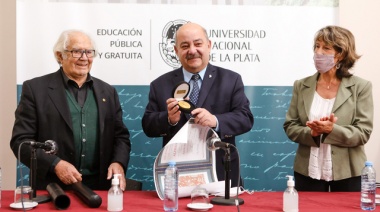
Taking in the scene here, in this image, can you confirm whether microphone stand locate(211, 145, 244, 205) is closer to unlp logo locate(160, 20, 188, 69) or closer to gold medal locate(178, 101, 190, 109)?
gold medal locate(178, 101, 190, 109)

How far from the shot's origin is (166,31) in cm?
388

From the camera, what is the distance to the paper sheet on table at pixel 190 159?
7.97 ft

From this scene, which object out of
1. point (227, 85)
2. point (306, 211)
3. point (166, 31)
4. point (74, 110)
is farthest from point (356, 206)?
point (166, 31)

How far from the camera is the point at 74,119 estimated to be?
289 cm

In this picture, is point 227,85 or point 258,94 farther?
point 258,94

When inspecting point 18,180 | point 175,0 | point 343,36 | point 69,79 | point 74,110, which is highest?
point 175,0

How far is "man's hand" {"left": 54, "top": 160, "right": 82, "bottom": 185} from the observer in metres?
2.50

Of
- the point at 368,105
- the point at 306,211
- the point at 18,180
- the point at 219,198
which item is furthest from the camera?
the point at 18,180

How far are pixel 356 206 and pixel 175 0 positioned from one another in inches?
93.2

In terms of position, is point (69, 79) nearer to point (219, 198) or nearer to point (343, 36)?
point (219, 198)

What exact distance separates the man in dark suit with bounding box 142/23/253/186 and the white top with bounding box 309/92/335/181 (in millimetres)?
437

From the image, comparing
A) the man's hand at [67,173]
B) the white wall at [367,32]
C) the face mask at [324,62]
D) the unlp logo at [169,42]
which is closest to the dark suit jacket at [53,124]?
the man's hand at [67,173]

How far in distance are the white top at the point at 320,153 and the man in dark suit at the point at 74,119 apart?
122cm

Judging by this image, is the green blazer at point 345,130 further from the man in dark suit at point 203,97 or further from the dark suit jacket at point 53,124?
the dark suit jacket at point 53,124
